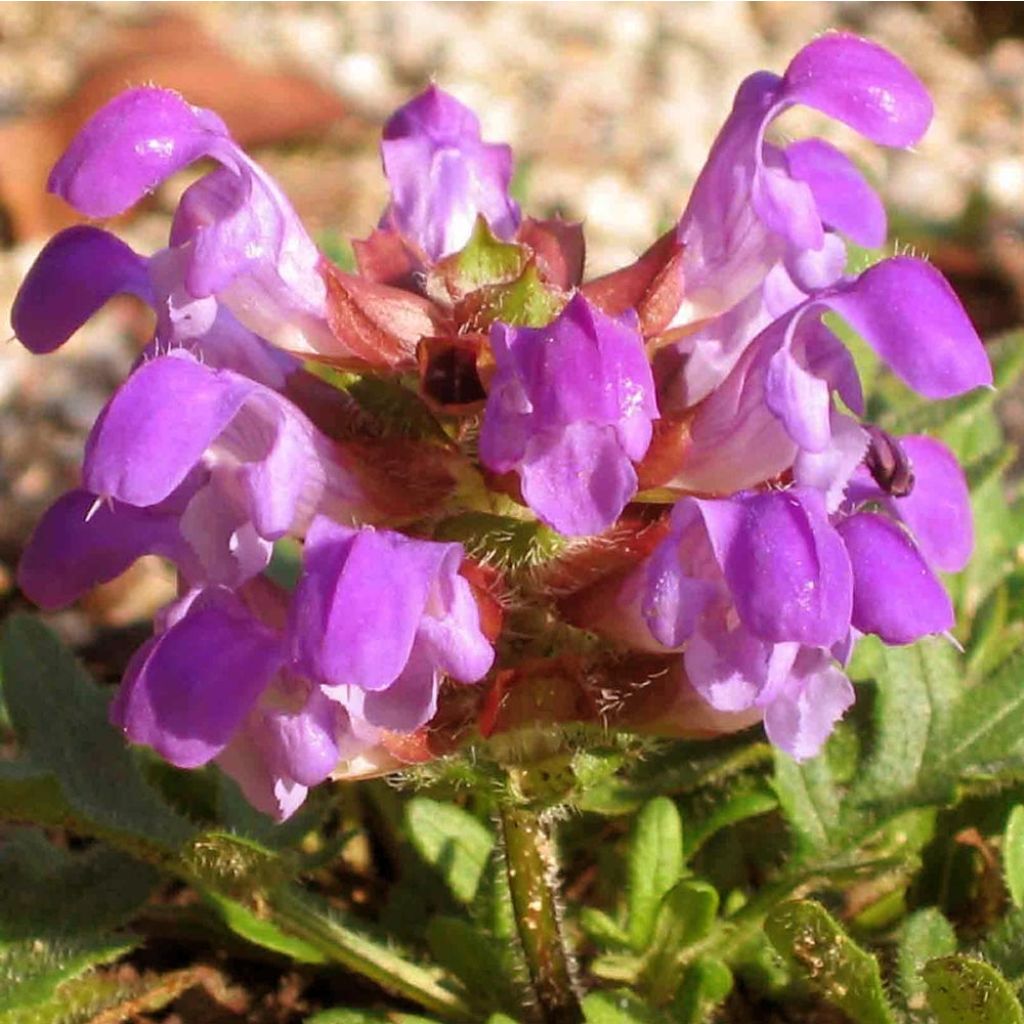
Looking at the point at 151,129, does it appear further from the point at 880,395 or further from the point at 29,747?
the point at 880,395

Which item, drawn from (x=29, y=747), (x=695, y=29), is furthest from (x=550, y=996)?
(x=695, y=29)

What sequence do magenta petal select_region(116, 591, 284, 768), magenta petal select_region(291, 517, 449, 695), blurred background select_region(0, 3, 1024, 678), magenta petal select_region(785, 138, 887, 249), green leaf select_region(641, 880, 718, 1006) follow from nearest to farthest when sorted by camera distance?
magenta petal select_region(291, 517, 449, 695)
magenta petal select_region(116, 591, 284, 768)
magenta petal select_region(785, 138, 887, 249)
green leaf select_region(641, 880, 718, 1006)
blurred background select_region(0, 3, 1024, 678)

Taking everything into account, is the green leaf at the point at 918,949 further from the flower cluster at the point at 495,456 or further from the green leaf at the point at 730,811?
the flower cluster at the point at 495,456

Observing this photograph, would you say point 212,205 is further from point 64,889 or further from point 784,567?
point 64,889

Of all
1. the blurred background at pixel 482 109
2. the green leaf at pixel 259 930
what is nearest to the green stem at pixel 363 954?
the green leaf at pixel 259 930

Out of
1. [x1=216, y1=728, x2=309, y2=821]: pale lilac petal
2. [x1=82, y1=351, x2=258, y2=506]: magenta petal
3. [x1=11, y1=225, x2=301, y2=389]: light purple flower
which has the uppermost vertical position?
[x1=82, y1=351, x2=258, y2=506]: magenta petal

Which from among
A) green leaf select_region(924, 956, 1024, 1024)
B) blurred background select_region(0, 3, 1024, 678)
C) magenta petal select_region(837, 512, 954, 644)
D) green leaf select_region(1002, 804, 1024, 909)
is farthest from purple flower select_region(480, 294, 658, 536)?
blurred background select_region(0, 3, 1024, 678)

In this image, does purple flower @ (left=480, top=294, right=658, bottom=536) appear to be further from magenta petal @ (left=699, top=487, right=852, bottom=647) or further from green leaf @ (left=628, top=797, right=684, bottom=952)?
green leaf @ (left=628, top=797, right=684, bottom=952)
